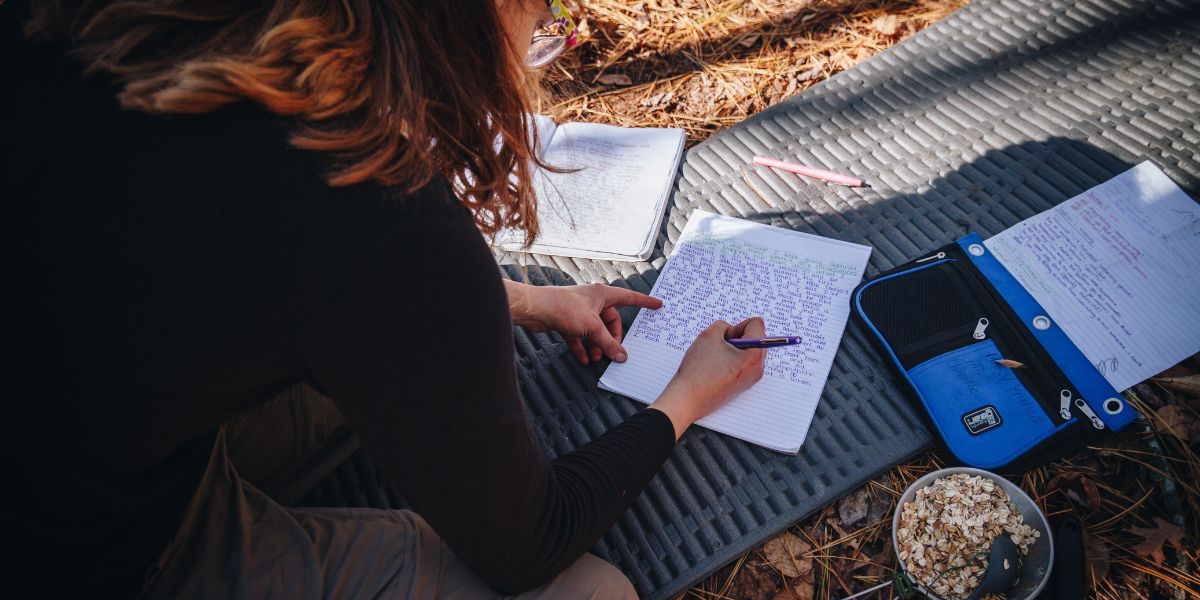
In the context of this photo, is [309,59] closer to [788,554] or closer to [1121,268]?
[788,554]

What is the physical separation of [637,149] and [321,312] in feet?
3.84

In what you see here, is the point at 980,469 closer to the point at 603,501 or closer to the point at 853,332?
the point at 853,332

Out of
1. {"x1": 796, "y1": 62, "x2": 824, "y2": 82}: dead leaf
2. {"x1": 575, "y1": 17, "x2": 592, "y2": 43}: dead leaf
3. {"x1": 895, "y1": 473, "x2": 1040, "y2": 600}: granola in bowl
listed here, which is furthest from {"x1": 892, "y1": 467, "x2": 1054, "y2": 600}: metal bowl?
{"x1": 575, "y1": 17, "x2": 592, "y2": 43}: dead leaf

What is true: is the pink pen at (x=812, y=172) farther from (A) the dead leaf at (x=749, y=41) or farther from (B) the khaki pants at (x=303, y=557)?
(B) the khaki pants at (x=303, y=557)

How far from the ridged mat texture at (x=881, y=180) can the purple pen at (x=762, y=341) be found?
15 centimetres

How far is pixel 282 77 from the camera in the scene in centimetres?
68

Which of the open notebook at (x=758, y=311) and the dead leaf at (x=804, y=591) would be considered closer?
the dead leaf at (x=804, y=591)

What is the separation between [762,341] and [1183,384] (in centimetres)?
73

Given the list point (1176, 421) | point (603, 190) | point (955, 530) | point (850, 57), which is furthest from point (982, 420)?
point (850, 57)

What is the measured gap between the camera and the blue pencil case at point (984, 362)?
1148 mm

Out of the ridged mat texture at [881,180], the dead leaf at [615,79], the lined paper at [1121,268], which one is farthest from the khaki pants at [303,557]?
the dead leaf at [615,79]

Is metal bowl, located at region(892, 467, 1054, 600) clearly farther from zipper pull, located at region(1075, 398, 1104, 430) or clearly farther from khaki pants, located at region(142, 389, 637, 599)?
khaki pants, located at region(142, 389, 637, 599)

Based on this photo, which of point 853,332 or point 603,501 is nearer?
point 603,501

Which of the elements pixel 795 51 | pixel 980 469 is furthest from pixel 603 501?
pixel 795 51
